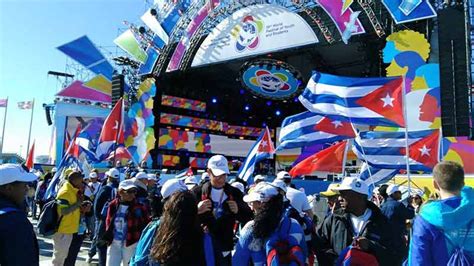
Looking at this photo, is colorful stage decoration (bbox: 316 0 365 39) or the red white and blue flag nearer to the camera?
the red white and blue flag

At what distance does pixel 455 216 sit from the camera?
250 cm

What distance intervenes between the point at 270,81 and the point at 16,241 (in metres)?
19.0

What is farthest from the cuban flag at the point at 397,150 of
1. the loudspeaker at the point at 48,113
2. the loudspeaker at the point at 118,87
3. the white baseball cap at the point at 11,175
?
the loudspeaker at the point at 48,113

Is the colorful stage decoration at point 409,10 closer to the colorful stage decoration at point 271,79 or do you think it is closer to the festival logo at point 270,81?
the colorful stage decoration at point 271,79

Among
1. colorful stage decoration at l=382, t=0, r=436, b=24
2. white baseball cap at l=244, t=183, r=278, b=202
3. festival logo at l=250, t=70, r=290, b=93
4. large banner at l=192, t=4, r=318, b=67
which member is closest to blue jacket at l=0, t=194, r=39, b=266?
white baseball cap at l=244, t=183, r=278, b=202

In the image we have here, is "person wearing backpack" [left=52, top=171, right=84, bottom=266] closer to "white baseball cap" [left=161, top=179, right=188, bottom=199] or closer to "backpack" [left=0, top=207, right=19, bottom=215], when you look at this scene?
"white baseball cap" [left=161, top=179, right=188, bottom=199]

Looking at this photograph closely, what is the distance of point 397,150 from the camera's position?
9.55 meters

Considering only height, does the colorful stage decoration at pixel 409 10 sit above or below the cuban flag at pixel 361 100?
Answer: above

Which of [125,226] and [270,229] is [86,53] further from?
[270,229]

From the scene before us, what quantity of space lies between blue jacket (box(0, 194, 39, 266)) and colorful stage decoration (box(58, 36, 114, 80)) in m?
28.2

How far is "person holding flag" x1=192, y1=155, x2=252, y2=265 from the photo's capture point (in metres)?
3.86

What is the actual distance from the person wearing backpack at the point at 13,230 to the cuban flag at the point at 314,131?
674 cm

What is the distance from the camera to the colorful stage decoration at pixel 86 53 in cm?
2905

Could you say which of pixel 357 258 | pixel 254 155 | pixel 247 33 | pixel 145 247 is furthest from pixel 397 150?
pixel 247 33
